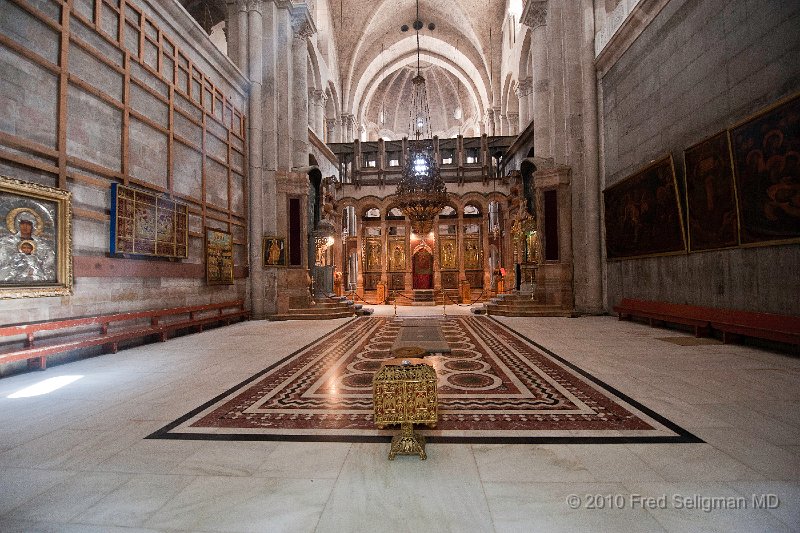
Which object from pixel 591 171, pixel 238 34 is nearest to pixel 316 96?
pixel 238 34

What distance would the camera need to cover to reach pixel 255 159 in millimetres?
11367

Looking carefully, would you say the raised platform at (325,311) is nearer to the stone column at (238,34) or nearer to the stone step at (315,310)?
the stone step at (315,310)

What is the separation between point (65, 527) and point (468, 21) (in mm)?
27979

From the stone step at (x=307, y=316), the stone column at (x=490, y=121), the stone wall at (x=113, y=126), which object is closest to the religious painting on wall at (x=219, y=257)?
the stone wall at (x=113, y=126)

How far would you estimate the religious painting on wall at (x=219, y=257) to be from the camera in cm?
909

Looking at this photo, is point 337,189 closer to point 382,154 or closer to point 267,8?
point 382,154

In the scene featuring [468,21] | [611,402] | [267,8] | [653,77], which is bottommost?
[611,402]

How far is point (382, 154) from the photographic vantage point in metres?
21.5

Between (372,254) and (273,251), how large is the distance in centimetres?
1271

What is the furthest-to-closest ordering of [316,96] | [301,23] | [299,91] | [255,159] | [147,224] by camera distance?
[316,96], [299,91], [301,23], [255,159], [147,224]

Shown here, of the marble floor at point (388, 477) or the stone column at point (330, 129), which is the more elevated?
the stone column at point (330, 129)

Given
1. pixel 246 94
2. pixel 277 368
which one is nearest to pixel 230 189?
pixel 246 94

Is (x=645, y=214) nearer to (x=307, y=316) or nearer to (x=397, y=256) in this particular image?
(x=307, y=316)

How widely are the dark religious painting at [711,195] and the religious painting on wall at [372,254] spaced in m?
17.9
